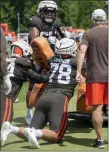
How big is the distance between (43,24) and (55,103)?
1936 mm

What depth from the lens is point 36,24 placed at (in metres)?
7.57

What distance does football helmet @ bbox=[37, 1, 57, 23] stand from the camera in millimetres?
7508

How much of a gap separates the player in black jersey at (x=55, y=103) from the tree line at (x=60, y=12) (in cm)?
6373

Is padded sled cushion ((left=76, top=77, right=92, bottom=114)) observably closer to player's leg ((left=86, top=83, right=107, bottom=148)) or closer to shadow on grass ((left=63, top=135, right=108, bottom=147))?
shadow on grass ((left=63, top=135, right=108, bottom=147))

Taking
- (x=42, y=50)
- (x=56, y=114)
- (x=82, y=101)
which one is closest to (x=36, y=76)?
(x=42, y=50)

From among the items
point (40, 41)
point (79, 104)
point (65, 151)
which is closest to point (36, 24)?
point (40, 41)

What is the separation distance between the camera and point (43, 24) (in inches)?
301

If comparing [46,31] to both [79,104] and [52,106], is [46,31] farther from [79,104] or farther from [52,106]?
[52,106]

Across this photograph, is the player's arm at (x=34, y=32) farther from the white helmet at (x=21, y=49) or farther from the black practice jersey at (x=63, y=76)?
the black practice jersey at (x=63, y=76)

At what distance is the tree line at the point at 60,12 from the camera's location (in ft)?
237

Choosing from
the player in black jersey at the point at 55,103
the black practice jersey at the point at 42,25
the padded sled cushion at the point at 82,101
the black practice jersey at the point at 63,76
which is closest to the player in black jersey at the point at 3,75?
the player in black jersey at the point at 55,103

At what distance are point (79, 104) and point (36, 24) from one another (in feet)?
4.66

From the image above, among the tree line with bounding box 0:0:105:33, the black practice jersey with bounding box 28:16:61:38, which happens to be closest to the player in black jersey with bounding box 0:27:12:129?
the black practice jersey with bounding box 28:16:61:38

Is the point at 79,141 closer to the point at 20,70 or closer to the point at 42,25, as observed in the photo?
the point at 20,70
